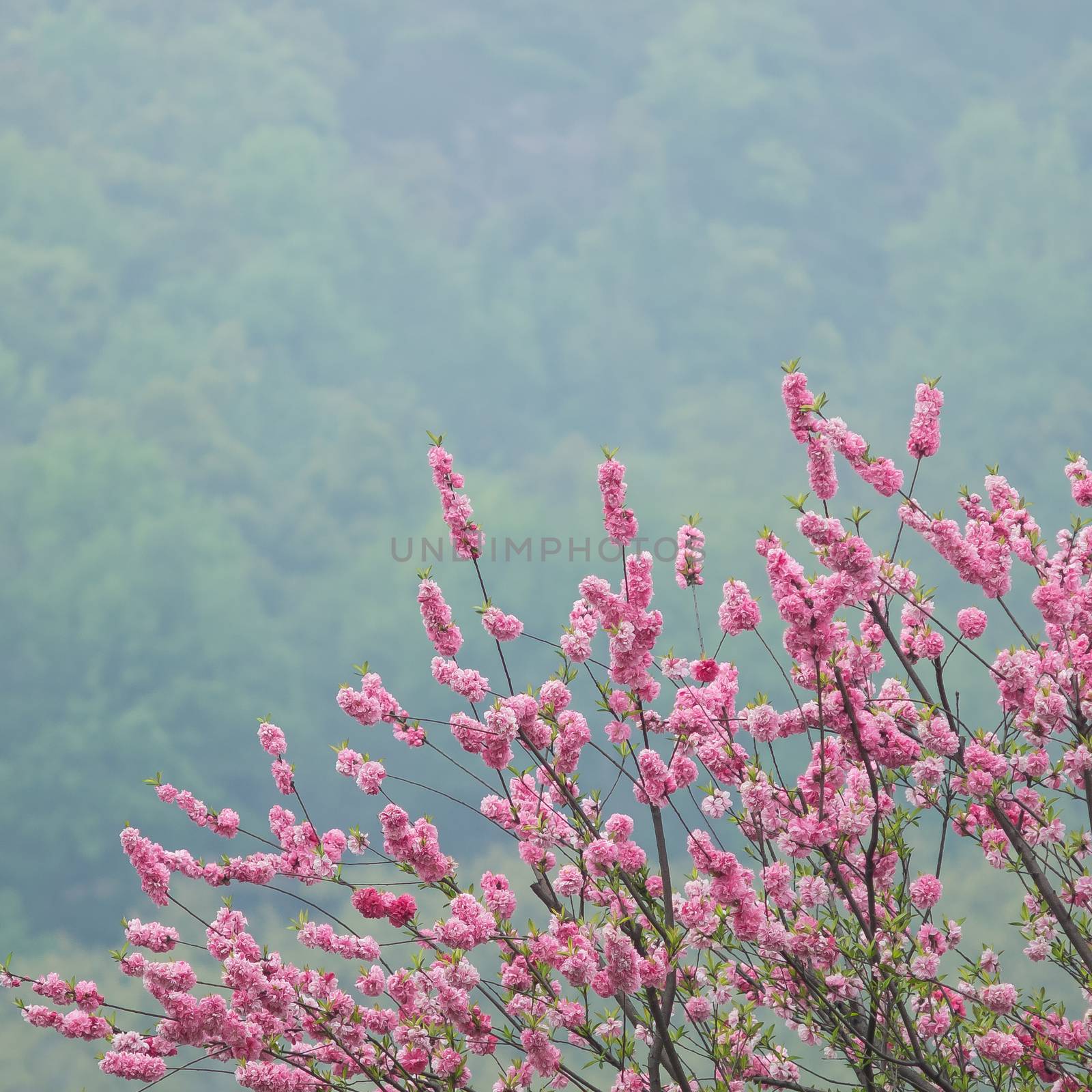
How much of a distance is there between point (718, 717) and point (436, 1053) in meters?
2.43

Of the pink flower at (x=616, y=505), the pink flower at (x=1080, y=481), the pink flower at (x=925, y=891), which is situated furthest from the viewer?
the pink flower at (x=1080, y=481)

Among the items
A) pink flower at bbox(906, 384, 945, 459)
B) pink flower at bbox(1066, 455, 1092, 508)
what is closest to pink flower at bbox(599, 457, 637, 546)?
pink flower at bbox(906, 384, 945, 459)

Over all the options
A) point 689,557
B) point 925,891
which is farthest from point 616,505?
point 925,891

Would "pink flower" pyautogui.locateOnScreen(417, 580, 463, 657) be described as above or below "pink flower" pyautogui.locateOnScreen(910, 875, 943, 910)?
above

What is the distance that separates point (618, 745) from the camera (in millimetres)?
5074

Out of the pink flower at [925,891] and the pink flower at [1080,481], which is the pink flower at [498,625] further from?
the pink flower at [1080,481]

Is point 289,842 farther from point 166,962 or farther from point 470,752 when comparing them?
point 470,752

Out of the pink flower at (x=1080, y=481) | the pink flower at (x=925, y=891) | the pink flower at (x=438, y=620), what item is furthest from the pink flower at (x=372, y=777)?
the pink flower at (x=1080, y=481)

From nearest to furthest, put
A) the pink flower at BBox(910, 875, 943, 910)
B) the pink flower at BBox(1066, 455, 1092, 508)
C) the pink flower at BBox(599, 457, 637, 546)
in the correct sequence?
the pink flower at BBox(599, 457, 637, 546) → the pink flower at BBox(910, 875, 943, 910) → the pink flower at BBox(1066, 455, 1092, 508)

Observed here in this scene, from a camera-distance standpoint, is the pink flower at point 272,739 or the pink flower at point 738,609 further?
the pink flower at point 272,739

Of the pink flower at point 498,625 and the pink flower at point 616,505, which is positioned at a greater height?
the pink flower at point 616,505

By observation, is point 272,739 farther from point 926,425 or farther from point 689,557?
point 926,425

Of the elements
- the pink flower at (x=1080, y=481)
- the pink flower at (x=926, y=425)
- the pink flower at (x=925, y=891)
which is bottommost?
the pink flower at (x=925, y=891)

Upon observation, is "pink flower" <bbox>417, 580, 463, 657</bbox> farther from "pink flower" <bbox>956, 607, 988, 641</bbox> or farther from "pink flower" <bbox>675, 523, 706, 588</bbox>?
"pink flower" <bbox>956, 607, 988, 641</bbox>
